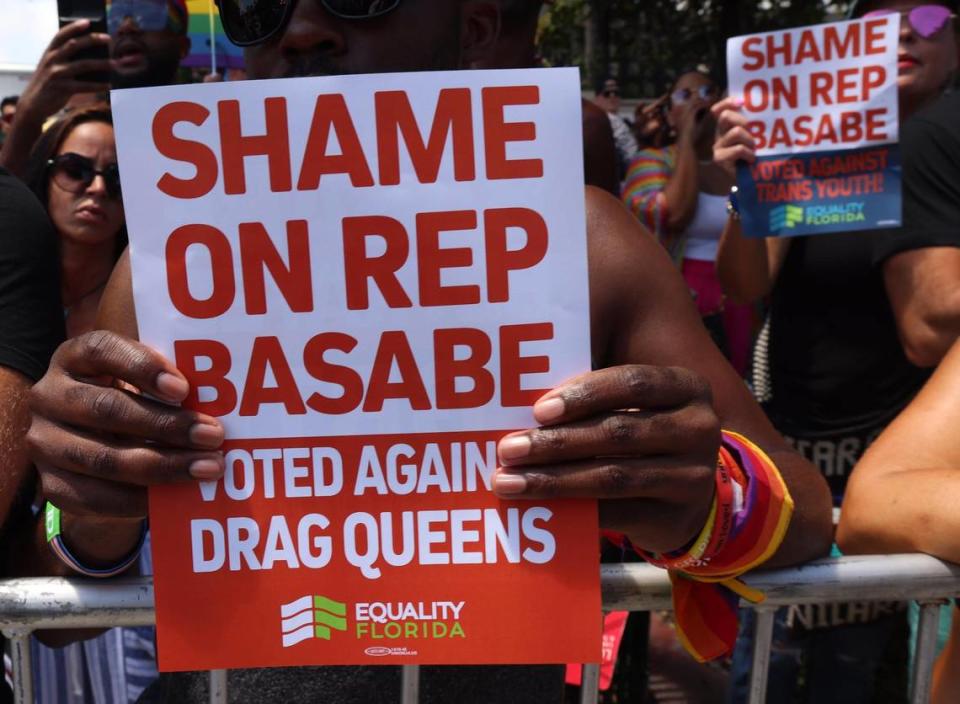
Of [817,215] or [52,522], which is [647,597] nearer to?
[52,522]

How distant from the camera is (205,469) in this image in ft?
3.62

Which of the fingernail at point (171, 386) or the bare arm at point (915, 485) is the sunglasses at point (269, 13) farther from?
the bare arm at point (915, 485)

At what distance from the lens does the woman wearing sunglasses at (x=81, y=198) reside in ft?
9.75

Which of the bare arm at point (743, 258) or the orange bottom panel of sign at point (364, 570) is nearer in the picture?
the orange bottom panel of sign at point (364, 570)

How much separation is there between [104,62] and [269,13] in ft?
5.61

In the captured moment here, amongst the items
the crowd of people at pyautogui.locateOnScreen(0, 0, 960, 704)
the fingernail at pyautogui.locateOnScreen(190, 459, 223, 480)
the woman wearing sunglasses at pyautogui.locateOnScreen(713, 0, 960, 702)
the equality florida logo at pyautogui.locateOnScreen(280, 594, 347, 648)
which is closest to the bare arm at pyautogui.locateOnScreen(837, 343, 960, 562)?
the crowd of people at pyautogui.locateOnScreen(0, 0, 960, 704)

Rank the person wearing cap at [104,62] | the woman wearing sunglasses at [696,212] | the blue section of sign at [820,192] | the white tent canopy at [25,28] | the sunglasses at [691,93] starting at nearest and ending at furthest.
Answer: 1. the blue section of sign at [820,192]
2. the person wearing cap at [104,62]
3. the white tent canopy at [25,28]
4. the woman wearing sunglasses at [696,212]
5. the sunglasses at [691,93]

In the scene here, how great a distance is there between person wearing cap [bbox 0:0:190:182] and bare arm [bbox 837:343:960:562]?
2.25 meters

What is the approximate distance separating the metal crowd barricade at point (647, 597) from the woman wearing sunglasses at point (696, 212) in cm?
319

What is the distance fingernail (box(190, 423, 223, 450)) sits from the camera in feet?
3.61

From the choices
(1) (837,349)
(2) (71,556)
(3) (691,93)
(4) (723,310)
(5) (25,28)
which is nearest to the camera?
(2) (71,556)

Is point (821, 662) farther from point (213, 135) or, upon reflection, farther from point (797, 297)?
point (213, 135)

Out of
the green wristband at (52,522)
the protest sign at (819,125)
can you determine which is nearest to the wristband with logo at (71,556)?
the green wristband at (52,522)

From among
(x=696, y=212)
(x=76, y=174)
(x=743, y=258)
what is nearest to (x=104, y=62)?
(x=76, y=174)
